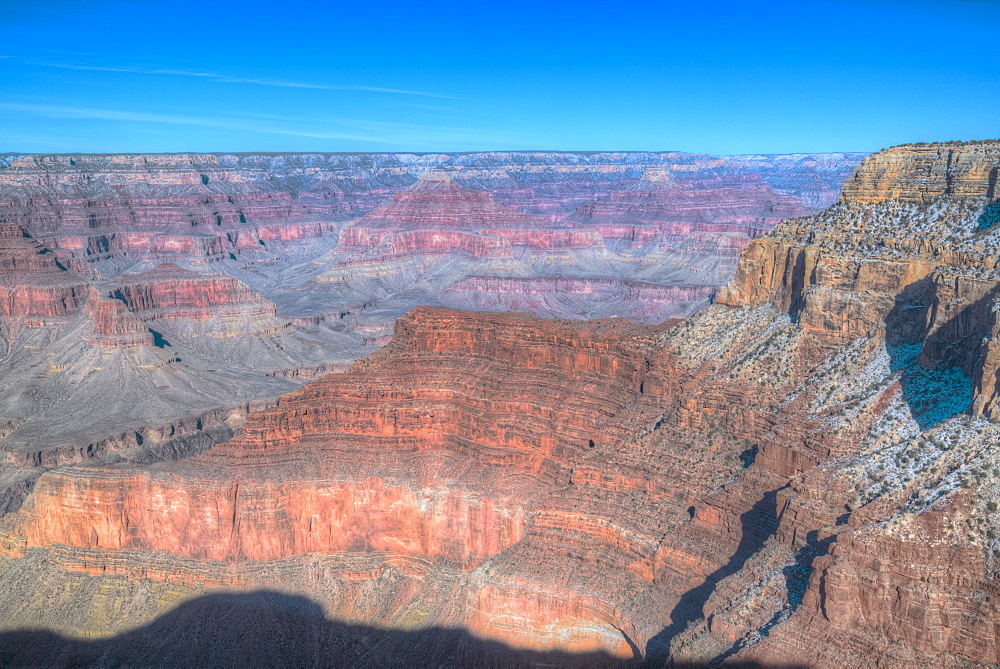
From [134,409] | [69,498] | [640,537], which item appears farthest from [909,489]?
[134,409]

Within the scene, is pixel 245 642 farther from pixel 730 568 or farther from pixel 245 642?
pixel 730 568

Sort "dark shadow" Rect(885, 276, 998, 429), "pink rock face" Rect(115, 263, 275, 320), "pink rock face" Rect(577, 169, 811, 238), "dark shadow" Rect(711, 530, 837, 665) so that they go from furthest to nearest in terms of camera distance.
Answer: "pink rock face" Rect(577, 169, 811, 238)
"pink rock face" Rect(115, 263, 275, 320)
"dark shadow" Rect(885, 276, 998, 429)
"dark shadow" Rect(711, 530, 837, 665)

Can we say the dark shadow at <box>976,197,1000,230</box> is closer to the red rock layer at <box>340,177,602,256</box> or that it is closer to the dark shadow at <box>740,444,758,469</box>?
the dark shadow at <box>740,444,758,469</box>

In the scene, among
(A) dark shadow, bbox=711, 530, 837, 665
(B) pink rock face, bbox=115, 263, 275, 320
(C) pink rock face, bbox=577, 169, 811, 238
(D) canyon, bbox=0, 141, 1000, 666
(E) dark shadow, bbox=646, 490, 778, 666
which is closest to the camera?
(A) dark shadow, bbox=711, 530, 837, 665

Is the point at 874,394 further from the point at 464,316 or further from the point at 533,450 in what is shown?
the point at 464,316

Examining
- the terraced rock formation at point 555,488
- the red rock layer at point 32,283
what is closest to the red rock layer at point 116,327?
the red rock layer at point 32,283

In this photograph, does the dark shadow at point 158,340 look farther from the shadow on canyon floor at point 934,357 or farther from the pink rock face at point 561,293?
the shadow on canyon floor at point 934,357

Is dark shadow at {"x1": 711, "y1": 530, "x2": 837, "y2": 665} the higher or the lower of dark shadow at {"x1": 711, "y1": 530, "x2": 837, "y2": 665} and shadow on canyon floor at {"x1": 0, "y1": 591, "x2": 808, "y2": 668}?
the higher

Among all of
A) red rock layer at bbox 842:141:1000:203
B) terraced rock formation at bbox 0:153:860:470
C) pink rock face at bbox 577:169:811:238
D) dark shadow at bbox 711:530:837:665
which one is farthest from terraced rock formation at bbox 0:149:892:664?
pink rock face at bbox 577:169:811:238
